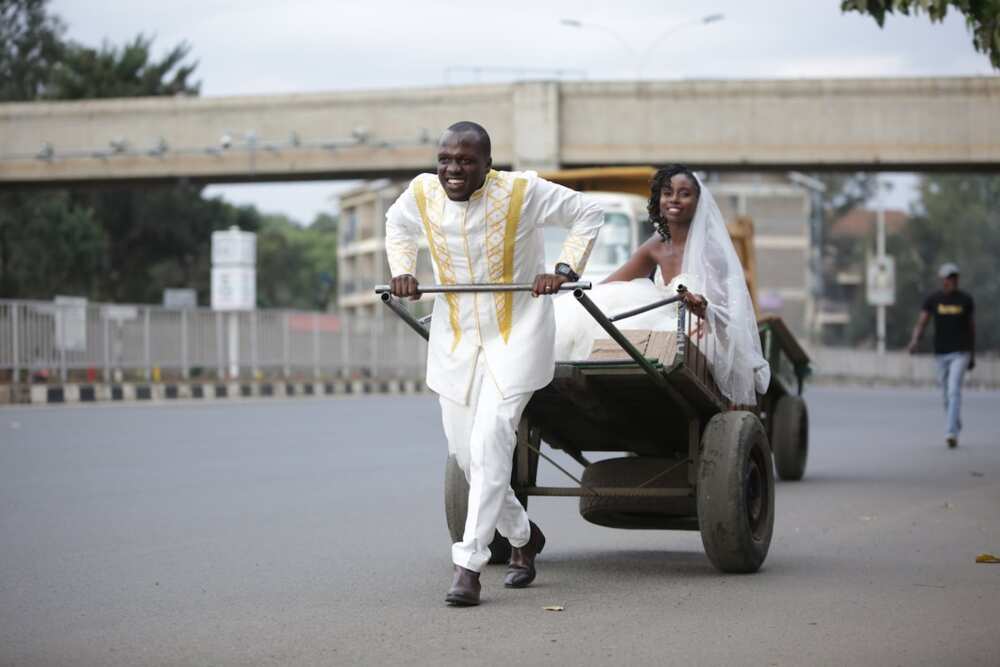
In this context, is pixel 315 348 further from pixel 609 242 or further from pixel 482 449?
pixel 482 449

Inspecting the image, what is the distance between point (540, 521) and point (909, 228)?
89.7 meters

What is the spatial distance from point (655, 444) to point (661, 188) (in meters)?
1.38

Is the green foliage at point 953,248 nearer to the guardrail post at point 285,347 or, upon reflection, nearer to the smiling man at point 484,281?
the guardrail post at point 285,347

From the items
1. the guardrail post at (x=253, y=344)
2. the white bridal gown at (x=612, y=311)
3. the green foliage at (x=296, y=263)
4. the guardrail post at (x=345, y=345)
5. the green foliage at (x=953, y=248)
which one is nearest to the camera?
the white bridal gown at (x=612, y=311)

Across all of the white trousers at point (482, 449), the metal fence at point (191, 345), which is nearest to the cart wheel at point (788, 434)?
the white trousers at point (482, 449)

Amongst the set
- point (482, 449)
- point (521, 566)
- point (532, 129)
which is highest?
point (532, 129)

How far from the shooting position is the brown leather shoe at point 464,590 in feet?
20.9

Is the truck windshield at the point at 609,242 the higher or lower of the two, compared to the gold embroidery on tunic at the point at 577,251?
higher

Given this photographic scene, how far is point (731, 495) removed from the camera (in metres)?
7.12

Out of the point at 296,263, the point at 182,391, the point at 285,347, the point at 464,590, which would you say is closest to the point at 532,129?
the point at 285,347

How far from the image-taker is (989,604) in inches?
255

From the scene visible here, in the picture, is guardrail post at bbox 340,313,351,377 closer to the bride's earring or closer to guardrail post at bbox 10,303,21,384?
guardrail post at bbox 10,303,21,384

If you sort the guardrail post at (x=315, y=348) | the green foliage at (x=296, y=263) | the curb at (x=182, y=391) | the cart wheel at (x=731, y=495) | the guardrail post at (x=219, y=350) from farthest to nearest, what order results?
1. the green foliage at (x=296, y=263)
2. the guardrail post at (x=315, y=348)
3. the guardrail post at (x=219, y=350)
4. the curb at (x=182, y=391)
5. the cart wheel at (x=731, y=495)

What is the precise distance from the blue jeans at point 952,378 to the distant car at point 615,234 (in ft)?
12.2
